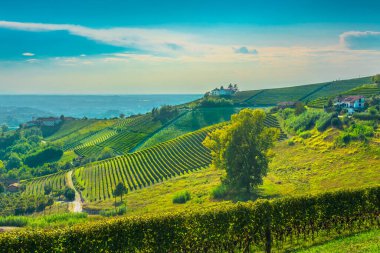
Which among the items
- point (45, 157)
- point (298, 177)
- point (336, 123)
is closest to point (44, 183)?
point (45, 157)

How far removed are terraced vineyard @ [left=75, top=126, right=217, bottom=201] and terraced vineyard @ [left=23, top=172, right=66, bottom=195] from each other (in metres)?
5.35

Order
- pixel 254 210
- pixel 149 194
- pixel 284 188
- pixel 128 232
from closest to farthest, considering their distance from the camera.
Result: pixel 128 232, pixel 254 210, pixel 284 188, pixel 149 194

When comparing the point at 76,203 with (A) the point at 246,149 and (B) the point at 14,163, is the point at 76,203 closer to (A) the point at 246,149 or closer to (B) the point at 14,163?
(A) the point at 246,149

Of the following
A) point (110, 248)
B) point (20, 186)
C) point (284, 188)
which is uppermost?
point (110, 248)

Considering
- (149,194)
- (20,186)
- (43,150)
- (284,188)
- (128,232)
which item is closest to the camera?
(128,232)

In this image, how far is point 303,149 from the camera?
80.4m

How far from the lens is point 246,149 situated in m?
57.2

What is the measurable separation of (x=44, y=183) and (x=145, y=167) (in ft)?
127

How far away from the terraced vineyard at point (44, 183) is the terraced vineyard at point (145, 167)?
5352 millimetres

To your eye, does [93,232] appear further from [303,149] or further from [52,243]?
[303,149]

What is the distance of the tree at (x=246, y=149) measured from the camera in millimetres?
56562

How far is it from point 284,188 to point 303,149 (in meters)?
24.5

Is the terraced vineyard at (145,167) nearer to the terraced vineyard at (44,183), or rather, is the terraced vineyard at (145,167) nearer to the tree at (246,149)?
the terraced vineyard at (44,183)

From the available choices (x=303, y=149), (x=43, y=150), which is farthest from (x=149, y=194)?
(x=43, y=150)
